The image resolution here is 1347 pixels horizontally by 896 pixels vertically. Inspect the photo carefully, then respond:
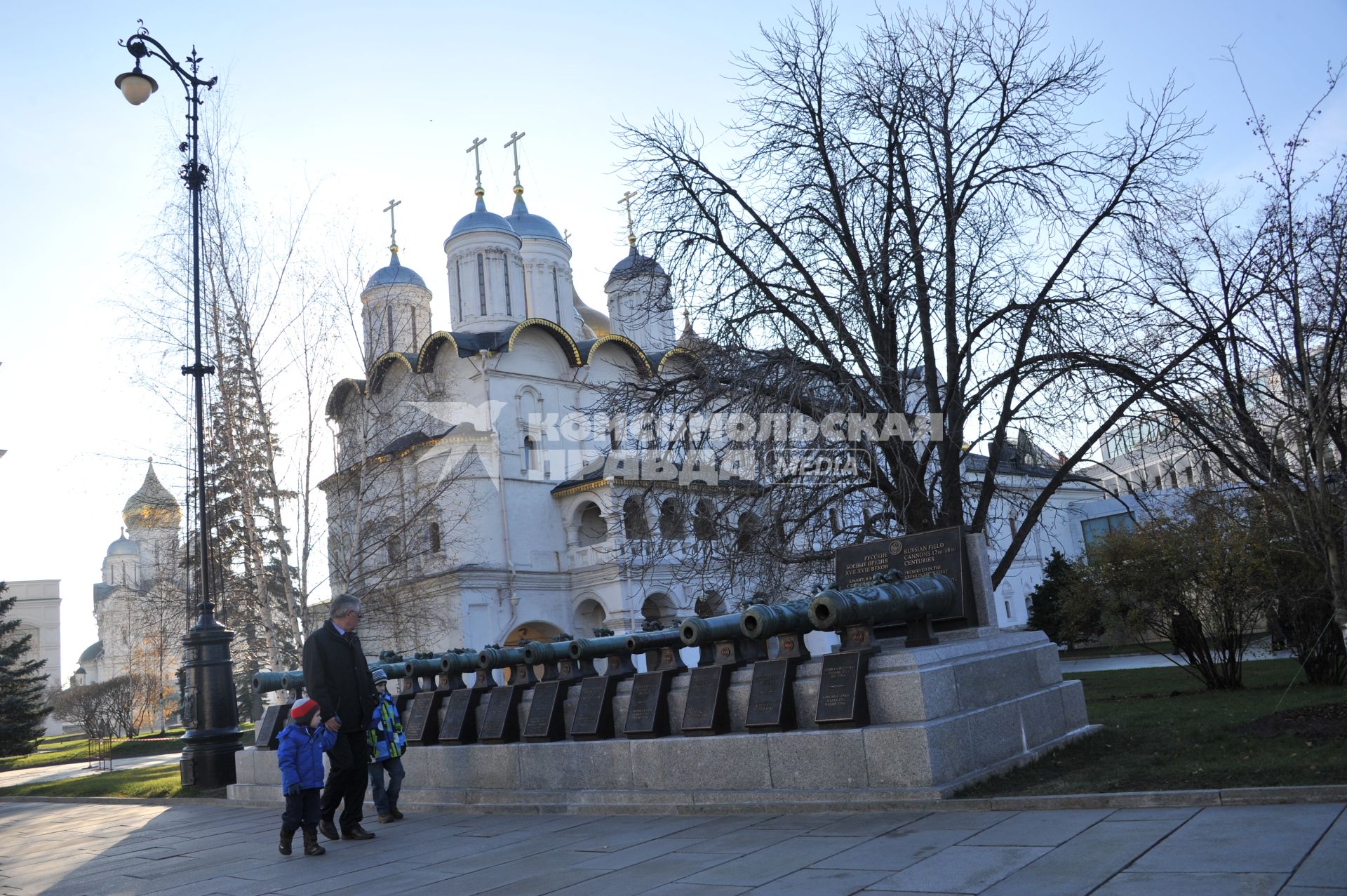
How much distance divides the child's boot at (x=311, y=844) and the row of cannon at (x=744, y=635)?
2.42 metres

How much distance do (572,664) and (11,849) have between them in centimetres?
526

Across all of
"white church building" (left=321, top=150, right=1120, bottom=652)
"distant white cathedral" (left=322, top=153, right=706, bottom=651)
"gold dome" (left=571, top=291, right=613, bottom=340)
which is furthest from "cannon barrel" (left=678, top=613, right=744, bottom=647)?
"gold dome" (left=571, top=291, right=613, bottom=340)

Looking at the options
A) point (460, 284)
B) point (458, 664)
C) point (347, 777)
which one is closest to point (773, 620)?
point (347, 777)

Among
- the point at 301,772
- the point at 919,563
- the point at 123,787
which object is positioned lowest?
the point at 123,787

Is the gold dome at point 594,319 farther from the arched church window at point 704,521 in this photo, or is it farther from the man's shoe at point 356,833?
the man's shoe at point 356,833

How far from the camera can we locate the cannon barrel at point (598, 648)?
8664 mm

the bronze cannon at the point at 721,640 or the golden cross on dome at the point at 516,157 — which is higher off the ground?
the golden cross on dome at the point at 516,157

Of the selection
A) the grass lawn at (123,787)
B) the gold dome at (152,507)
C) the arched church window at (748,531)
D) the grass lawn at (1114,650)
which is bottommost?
the grass lawn at (1114,650)

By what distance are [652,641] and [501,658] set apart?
1.80 metres

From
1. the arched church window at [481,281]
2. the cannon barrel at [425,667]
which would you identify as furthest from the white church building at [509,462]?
the cannon barrel at [425,667]

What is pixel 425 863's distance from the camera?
6.31 metres

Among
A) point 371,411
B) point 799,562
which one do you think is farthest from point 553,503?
point 799,562

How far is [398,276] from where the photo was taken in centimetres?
4138

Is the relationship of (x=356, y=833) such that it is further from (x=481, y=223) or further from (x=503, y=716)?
(x=481, y=223)
